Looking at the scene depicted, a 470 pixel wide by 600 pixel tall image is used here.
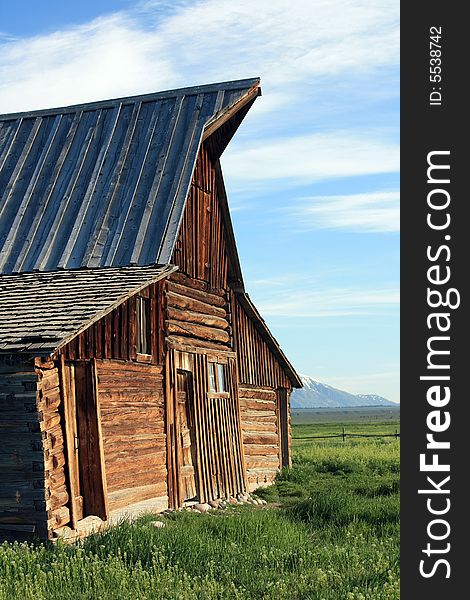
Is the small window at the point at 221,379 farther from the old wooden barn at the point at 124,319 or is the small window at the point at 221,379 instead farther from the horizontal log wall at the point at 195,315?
the horizontal log wall at the point at 195,315

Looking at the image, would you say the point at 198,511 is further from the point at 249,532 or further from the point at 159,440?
the point at 249,532

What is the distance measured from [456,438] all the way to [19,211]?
13008 millimetres

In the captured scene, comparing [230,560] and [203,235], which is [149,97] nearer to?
[203,235]

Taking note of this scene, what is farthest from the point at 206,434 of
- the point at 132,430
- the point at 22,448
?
the point at 22,448

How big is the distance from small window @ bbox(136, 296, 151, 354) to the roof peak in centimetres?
563

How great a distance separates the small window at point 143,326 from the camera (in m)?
16.8

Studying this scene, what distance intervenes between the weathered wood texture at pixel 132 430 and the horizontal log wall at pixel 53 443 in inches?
49.4

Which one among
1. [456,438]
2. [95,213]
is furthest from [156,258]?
[456,438]

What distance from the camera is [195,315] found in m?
19.4

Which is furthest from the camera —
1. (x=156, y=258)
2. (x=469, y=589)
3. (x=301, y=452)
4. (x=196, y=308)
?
(x=301, y=452)

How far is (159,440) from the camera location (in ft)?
56.3

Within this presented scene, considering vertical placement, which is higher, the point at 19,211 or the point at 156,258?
the point at 19,211

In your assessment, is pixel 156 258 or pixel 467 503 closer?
pixel 467 503

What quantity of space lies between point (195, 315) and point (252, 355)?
4344 millimetres
